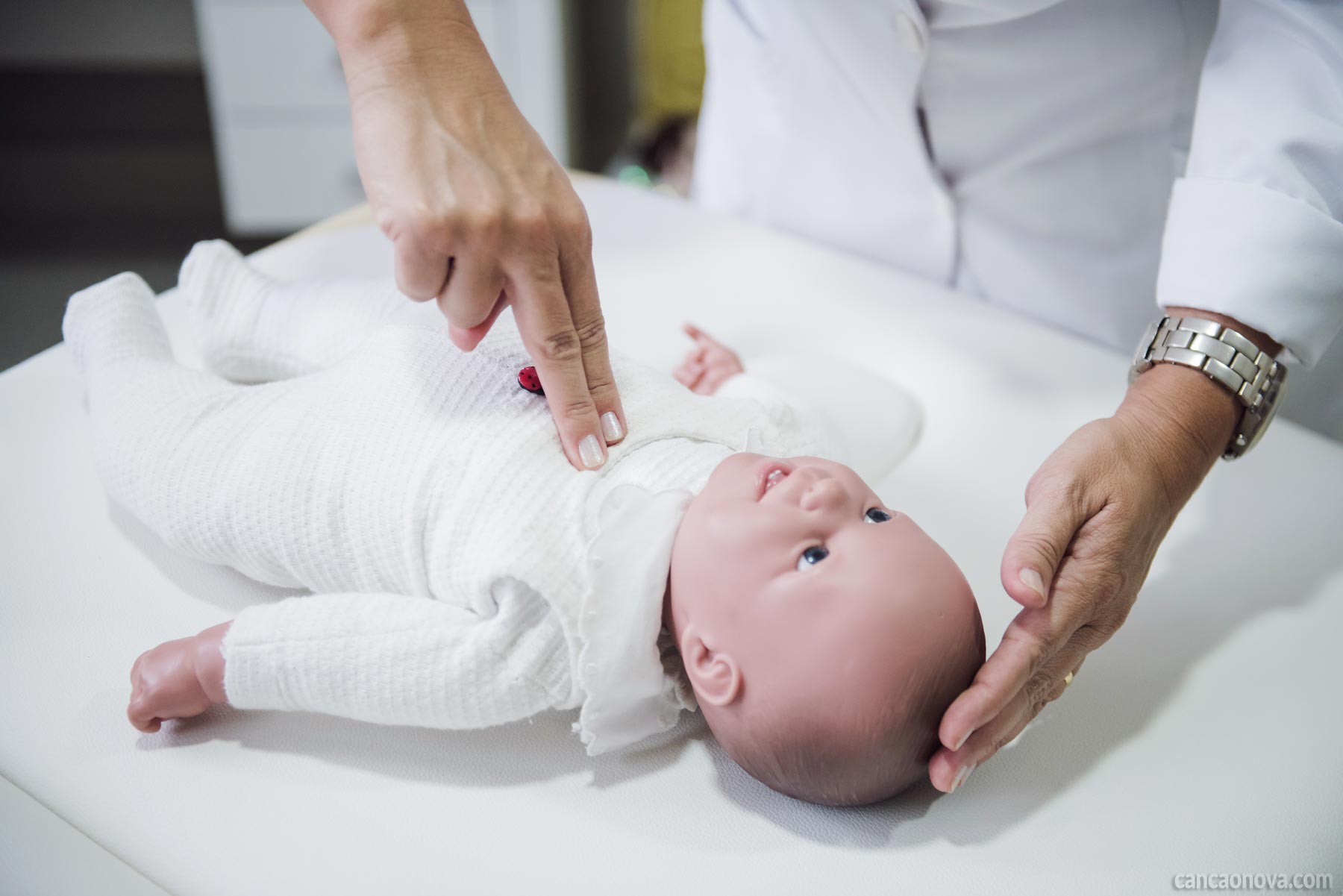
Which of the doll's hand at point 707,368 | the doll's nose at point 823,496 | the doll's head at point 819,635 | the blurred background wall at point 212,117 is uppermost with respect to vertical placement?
the doll's nose at point 823,496

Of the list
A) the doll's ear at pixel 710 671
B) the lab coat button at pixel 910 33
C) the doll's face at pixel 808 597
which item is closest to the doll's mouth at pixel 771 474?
the doll's face at pixel 808 597

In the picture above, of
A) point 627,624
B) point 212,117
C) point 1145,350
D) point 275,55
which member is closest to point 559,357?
point 627,624

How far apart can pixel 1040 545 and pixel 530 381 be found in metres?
0.43

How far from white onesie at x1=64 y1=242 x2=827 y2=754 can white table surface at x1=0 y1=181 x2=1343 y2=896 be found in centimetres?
4

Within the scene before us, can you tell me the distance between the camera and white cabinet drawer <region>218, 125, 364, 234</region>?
7.47 ft

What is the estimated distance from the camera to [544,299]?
0.76 m

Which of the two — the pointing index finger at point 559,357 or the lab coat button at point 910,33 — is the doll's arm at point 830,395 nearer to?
the pointing index finger at point 559,357

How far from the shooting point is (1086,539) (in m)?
0.77

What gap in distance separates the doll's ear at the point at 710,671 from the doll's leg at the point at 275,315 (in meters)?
0.45

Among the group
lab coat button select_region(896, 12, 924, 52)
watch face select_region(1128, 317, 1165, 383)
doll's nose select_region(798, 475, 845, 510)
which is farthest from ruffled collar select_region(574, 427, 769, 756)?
lab coat button select_region(896, 12, 924, 52)

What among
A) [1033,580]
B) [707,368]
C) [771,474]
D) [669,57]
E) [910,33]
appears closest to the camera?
[1033,580]

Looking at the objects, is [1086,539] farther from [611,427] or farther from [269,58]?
[269,58]

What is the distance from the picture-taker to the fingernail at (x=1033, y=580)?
709 mm

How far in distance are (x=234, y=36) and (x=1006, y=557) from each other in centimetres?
203
